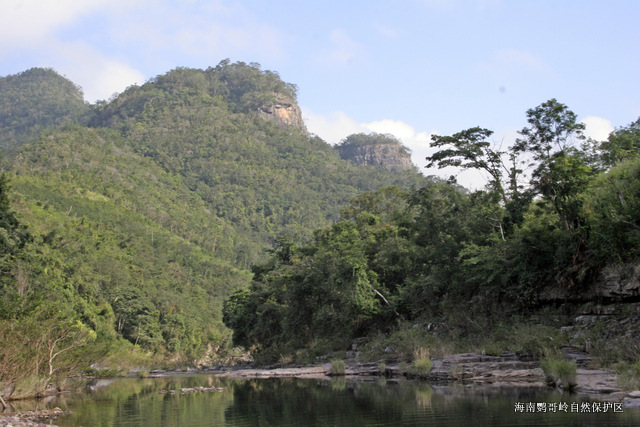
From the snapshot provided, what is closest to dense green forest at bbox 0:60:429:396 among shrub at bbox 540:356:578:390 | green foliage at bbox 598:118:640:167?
shrub at bbox 540:356:578:390

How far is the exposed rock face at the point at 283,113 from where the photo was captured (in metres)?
175

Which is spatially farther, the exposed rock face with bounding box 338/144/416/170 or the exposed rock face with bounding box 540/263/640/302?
the exposed rock face with bounding box 338/144/416/170

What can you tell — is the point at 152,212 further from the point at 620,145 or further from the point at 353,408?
the point at 353,408

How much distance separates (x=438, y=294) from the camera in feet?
97.9

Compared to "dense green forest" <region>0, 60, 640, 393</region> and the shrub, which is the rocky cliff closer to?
"dense green forest" <region>0, 60, 640, 393</region>

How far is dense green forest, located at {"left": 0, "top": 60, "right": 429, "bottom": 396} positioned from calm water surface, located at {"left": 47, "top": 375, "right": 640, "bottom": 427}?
14.2 feet

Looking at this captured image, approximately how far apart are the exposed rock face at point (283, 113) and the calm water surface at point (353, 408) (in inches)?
6201

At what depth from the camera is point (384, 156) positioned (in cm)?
17788

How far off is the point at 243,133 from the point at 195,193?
36158mm

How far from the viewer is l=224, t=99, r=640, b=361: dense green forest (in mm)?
21172

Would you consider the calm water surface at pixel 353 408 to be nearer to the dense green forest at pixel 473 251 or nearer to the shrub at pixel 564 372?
the shrub at pixel 564 372

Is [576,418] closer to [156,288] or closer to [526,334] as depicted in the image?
[526,334]

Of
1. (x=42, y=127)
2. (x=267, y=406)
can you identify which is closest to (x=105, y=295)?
(x=267, y=406)

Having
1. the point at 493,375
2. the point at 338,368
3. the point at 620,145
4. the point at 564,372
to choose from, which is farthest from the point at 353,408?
the point at 620,145
